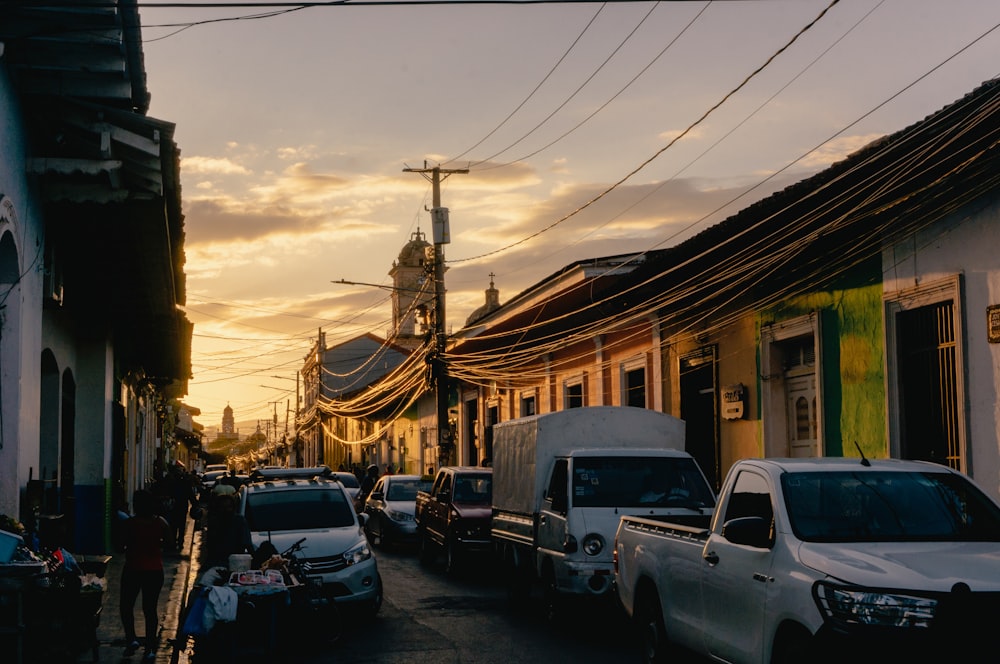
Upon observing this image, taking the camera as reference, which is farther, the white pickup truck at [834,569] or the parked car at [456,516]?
the parked car at [456,516]

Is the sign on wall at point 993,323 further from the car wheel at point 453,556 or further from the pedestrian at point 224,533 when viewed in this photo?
the car wheel at point 453,556

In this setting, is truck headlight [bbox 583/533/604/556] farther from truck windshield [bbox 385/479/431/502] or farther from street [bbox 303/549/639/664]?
truck windshield [bbox 385/479/431/502]

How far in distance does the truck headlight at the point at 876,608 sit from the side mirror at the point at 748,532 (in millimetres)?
900

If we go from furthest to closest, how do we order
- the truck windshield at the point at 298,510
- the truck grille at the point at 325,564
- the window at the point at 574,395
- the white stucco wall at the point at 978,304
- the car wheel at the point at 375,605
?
the window at the point at 574,395 < the truck windshield at the point at 298,510 < the car wheel at the point at 375,605 < the truck grille at the point at 325,564 < the white stucco wall at the point at 978,304

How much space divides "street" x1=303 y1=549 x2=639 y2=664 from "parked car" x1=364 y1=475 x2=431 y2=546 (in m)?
7.46

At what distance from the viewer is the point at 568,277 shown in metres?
25.0

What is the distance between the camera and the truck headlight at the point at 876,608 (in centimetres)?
602

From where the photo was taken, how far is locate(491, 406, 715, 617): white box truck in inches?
499

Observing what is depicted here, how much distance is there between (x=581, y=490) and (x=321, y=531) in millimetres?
3518

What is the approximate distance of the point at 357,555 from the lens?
14.0 meters

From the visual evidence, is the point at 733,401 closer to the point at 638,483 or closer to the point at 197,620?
the point at 638,483

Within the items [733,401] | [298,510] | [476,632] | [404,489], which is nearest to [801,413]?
[733,401]

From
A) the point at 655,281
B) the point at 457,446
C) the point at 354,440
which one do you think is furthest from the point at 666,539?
the point at 354,440

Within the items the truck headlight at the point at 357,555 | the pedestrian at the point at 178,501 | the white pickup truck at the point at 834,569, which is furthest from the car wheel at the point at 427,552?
the white pickup truck at the point at 834,569
